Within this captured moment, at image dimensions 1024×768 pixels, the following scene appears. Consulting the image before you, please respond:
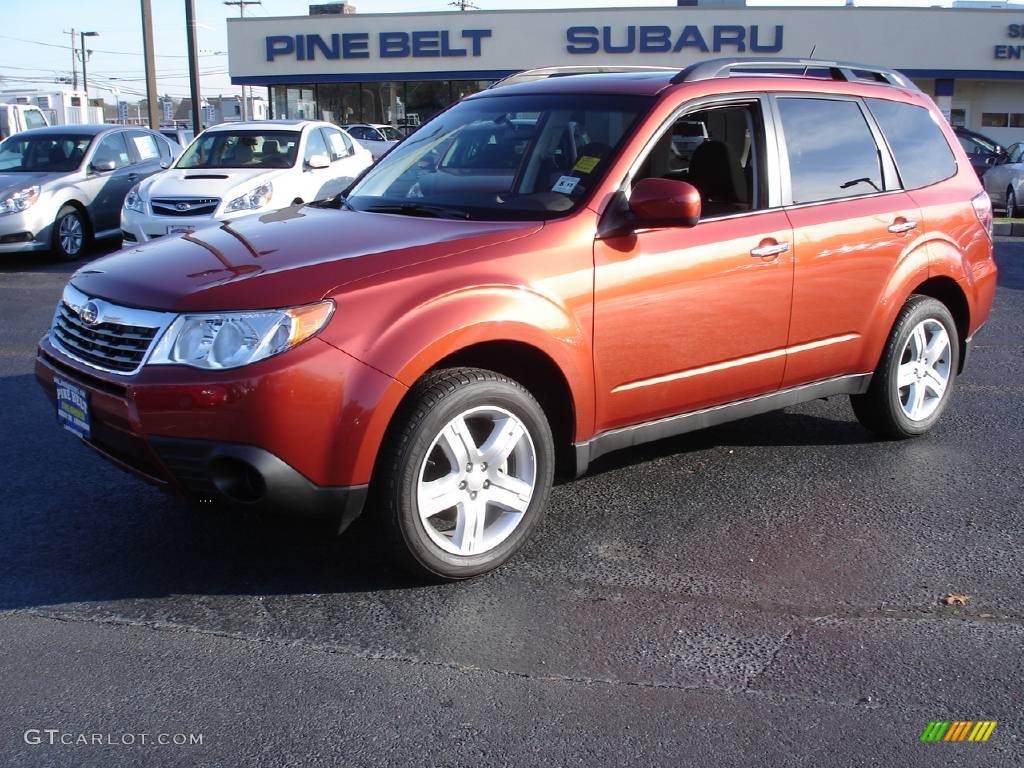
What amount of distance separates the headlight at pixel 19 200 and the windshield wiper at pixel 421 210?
9070 millimetres

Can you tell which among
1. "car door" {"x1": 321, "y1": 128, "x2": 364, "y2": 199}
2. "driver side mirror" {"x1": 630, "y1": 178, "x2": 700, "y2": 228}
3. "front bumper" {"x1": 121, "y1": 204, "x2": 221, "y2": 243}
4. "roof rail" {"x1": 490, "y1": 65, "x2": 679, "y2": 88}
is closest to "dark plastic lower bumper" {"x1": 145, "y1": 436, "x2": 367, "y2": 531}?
"driver side mirror" {"x1": 630, "y1": 178, "x2": 700, "y2": 228}

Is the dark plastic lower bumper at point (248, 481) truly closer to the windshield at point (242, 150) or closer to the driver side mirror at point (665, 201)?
the driver side mirror at point (665, 201)

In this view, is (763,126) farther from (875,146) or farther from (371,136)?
(371,136)

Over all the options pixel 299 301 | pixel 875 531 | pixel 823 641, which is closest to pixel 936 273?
pixel 875 531

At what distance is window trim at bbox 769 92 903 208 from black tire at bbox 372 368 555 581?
1757mm

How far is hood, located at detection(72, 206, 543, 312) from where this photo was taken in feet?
11.6

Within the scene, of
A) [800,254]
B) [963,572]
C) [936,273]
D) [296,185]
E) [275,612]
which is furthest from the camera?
[296,185]

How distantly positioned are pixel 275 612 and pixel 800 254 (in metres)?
2.74

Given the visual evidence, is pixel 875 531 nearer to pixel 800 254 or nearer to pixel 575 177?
pixel 800 254

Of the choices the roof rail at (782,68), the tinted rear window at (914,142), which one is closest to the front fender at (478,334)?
the roof rail at (782,68)

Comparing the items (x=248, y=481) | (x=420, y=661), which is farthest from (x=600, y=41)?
(x=420, y=661)

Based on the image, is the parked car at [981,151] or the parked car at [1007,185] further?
the parked car at [981,151]

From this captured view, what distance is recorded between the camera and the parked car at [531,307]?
348 centimetres

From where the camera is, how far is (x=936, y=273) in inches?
217
